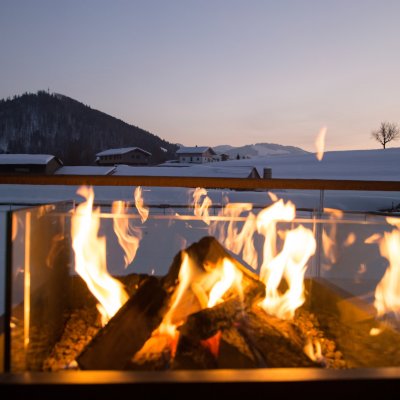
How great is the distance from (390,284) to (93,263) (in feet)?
4.53

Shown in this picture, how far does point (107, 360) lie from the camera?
136 centimetres

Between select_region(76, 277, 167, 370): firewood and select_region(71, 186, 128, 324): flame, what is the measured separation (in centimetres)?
32

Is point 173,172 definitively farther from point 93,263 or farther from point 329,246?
point 93,263

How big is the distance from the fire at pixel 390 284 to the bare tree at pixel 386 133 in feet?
110

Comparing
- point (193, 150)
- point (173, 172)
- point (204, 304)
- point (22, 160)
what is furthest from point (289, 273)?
point (193, 150)

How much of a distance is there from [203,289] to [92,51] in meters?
7.06

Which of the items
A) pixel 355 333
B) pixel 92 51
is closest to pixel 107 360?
pixel 355 333

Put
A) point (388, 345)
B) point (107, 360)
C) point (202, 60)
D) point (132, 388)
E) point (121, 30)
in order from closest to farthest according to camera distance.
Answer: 1. point (132, 388)
2. point (107, 360)
3. point (388, 345)
4. point (121, 30)
5. point (202, 60)

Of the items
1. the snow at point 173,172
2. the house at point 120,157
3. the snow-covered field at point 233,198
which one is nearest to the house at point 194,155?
the house at point 120,157

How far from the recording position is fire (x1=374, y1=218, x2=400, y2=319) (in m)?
1.78

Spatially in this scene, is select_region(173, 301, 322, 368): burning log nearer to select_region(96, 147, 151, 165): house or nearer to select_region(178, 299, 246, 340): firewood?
select_region(178, 299, 246, 340): firewood

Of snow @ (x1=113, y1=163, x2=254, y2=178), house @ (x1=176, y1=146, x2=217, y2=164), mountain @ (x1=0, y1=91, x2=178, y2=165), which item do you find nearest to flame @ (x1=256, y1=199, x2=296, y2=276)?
snow @ (x1=113, y1=163, x2=254, y2=178)

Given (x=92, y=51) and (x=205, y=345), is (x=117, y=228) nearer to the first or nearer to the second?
(x=205, y=345)

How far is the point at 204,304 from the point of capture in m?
1.61
